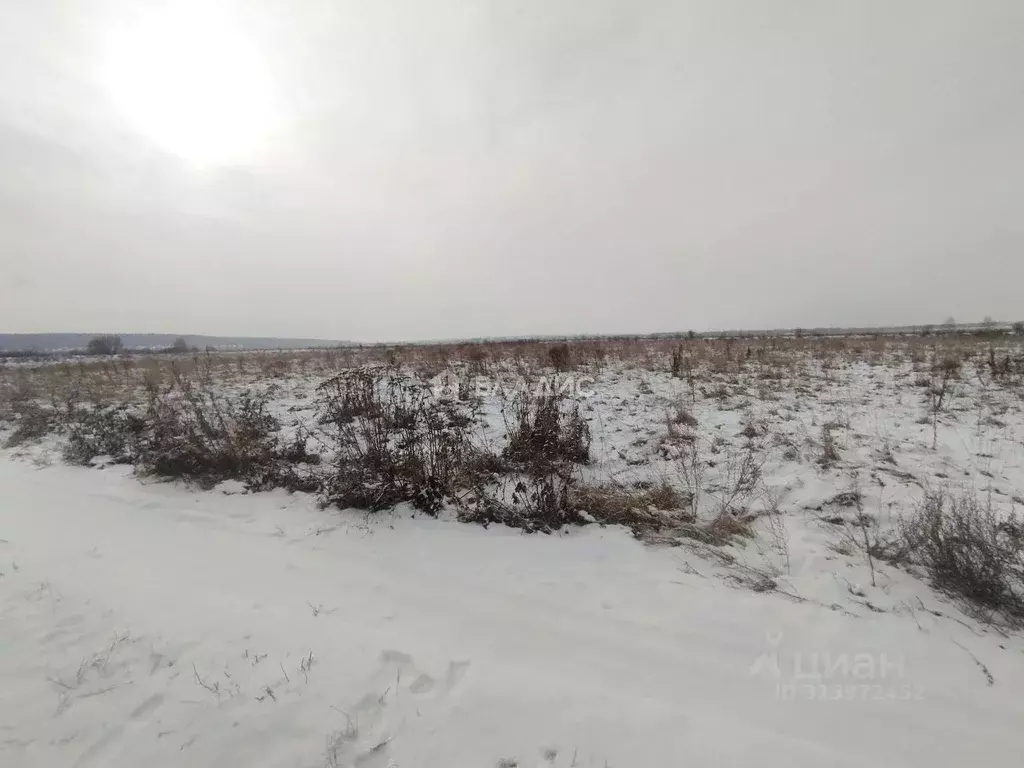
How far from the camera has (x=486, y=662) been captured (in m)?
2.61

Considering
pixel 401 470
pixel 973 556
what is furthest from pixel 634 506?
pixel 401 470

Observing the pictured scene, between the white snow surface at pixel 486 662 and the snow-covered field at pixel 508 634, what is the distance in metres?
0.01

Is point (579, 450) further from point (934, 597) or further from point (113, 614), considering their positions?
point (113, 614)

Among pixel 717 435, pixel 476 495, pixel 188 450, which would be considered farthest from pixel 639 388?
pixel 188 450

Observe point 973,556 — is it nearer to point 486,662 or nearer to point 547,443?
point 486,662

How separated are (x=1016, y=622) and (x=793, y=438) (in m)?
3.30

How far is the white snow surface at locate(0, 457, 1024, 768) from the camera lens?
2076 millimetres

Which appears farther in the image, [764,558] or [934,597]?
[764,558]

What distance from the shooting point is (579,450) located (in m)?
5.42

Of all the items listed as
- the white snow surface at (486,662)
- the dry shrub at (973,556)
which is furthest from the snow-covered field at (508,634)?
the dry shrub at (973,556)

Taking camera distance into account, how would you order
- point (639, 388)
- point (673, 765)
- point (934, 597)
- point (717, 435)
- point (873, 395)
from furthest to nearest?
point (639, 388) → point (873, 395) → point (717, 435) → point (934, 597) → point (673, 765)

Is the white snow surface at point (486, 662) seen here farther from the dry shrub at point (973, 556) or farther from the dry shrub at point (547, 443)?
the dry shrub at point (547, 443)

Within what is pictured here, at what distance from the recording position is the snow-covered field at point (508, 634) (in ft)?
6.91

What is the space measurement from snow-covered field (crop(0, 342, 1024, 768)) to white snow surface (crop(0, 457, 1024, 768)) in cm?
1
